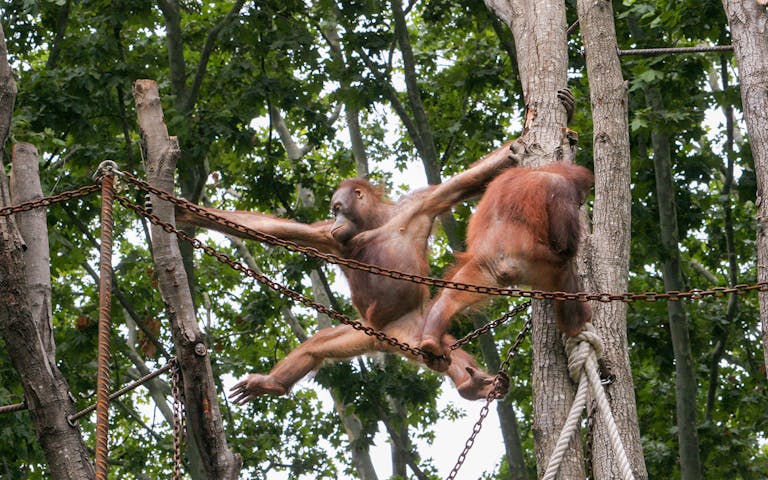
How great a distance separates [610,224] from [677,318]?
3153mm

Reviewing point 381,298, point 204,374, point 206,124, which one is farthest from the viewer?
point 206,124

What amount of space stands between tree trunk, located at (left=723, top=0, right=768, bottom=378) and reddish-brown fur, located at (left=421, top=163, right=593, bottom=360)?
116 centimetres

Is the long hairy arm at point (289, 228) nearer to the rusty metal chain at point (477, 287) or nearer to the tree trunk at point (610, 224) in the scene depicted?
the rusty metal chain at point (477, 287)

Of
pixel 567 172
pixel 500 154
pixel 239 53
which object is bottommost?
pixel 567 172

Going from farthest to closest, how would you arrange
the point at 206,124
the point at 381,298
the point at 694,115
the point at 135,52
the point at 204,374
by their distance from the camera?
1. the point at 135,52
2. the point at 206,124
3. the point at 694,115
4. the point at 381,298
5. the point at 204,374

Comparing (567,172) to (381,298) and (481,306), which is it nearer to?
(481,306)

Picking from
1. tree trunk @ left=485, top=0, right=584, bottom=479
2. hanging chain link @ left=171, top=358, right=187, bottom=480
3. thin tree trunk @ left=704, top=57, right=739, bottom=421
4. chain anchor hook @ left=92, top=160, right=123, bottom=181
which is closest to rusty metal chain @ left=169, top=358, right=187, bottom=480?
hanging chain link @ left=171, top=358, right=187, bottom=480

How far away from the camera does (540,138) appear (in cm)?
523

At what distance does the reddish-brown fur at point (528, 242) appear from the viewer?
5012mm

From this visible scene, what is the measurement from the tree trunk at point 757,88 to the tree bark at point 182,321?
285 centimetres

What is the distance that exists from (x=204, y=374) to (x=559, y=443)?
1689 mm

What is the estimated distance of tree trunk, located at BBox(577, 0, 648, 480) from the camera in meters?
6.01

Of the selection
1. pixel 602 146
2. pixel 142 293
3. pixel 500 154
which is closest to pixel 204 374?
pixel 500 154

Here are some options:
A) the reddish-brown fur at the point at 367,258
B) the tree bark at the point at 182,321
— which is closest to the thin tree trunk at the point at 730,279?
the reddish-brown fur at the point at 367,258
